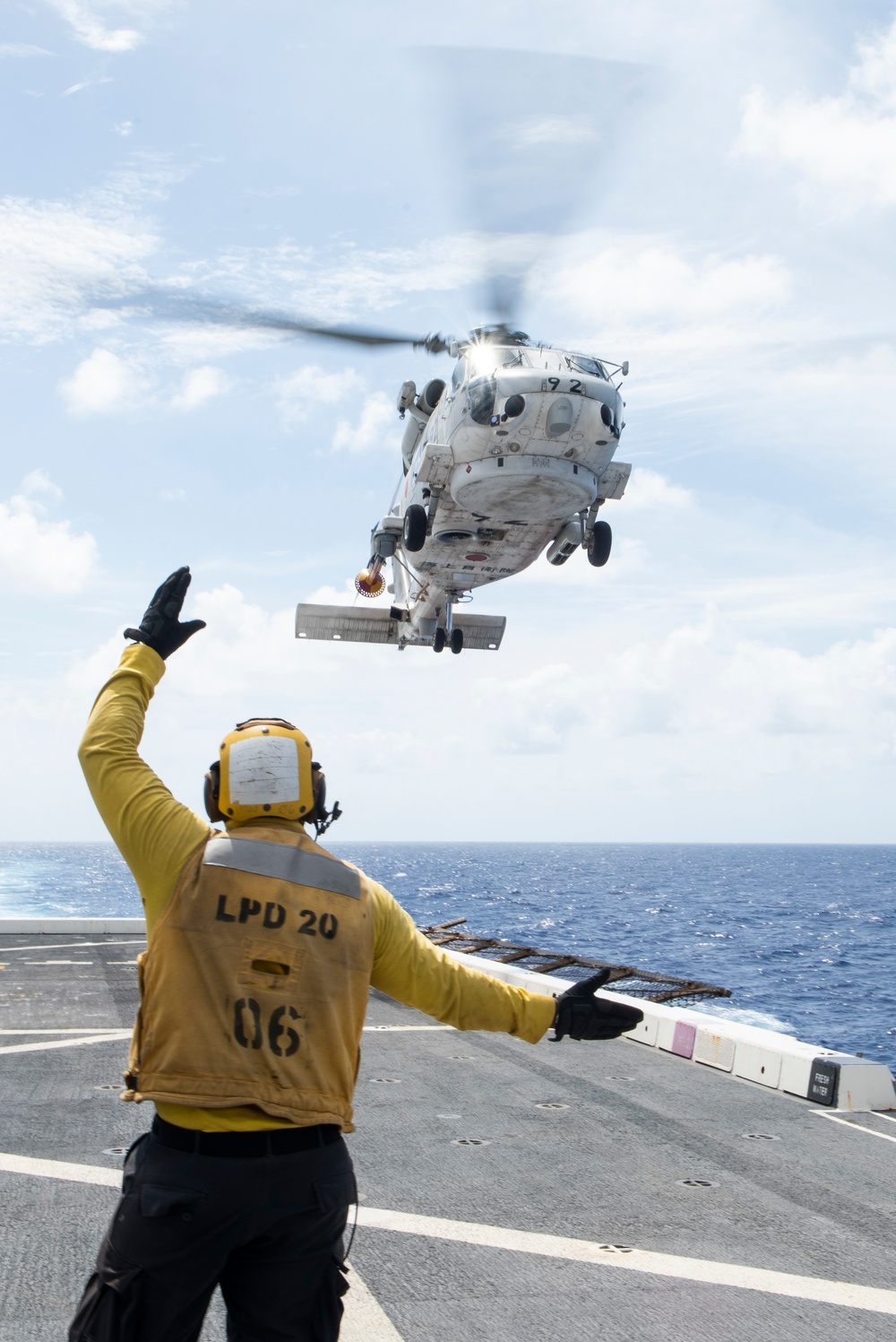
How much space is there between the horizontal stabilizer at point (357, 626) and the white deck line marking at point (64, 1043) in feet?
45.5

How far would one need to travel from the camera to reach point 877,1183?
21.9 ft

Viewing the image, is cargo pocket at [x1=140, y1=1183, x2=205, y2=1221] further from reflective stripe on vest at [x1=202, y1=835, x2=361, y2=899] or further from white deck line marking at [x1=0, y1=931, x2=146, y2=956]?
white deck line marking at [x1=0, y1=931, x2=146, y2=956]

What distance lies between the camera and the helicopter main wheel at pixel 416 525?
18328mm

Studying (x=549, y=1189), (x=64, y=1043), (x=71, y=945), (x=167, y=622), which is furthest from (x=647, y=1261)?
(x=71, y=945)

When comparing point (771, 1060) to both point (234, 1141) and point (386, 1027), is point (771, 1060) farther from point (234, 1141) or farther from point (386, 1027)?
point (234, 1141)

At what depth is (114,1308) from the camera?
262 cm

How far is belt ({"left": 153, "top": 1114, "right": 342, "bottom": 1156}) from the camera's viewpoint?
274 cm

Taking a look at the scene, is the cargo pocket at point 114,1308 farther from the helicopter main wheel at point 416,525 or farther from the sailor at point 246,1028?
the helicopter main wheel at point 416,525

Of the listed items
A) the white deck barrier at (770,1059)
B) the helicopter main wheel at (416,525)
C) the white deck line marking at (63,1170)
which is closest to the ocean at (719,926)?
the helicopter main wheel at (416,525)

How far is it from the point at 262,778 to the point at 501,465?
13238 millimetres

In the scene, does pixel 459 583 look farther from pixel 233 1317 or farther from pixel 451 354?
pixel 233 1317

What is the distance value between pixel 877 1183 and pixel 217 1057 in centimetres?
556

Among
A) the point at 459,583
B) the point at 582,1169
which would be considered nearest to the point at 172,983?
the point at 582,1169

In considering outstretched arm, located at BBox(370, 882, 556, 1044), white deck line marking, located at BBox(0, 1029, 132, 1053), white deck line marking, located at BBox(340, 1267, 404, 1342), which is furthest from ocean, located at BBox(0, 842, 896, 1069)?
outstretched arm, located at BBox(370, 882, 556, 1044)
